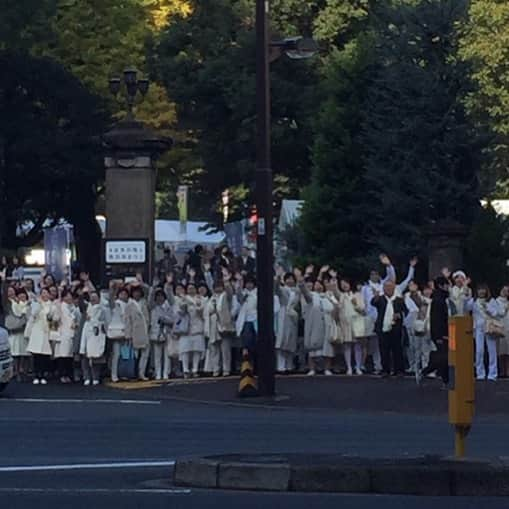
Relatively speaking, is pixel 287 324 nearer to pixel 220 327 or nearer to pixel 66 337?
pixel 220 327

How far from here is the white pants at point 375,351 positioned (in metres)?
28.1

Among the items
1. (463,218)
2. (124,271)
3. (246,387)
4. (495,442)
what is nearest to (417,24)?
(463,218)

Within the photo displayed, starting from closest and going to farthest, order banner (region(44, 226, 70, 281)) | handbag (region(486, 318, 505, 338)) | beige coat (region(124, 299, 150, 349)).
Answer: handbag (region(486, 318, 505, 338)) < beige coat (region(124, 299, 150, 349)) < banner (region(44, 226, 70, 281))

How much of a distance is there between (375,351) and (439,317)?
3801mm

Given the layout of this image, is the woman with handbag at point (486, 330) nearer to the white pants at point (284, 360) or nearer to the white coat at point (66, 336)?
the white pants at point (284, 360)

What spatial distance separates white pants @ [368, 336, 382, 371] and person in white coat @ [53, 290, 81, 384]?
17.3 feet

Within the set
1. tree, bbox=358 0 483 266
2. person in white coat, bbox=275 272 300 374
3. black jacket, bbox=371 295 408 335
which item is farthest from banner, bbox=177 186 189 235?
black jacket, bbox=371 295 408 335

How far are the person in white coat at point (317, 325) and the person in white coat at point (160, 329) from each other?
2.40m

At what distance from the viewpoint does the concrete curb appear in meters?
13.6

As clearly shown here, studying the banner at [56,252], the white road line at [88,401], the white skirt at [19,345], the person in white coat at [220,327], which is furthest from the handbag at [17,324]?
the banner at [56,252]

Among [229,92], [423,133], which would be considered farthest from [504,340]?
[229,92]

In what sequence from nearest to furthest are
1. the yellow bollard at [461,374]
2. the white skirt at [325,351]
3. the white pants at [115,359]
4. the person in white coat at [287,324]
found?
the yellow bollard at [461,374] < the white skirt at [325,351] < the person in white coat at [287,324] < the white pants at [115,359]

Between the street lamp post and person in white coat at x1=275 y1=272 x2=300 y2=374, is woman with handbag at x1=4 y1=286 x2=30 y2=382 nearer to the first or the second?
person in white coat at x1=275 y1=272 x2=300 y2=374

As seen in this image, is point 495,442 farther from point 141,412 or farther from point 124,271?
point 124,271
